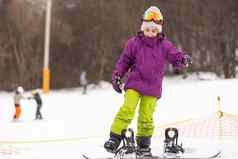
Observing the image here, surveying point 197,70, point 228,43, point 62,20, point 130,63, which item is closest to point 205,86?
point 228,43

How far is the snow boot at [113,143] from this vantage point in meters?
4.35

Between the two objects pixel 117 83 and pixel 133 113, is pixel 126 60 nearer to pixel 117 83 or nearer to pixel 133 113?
pixel 117 83

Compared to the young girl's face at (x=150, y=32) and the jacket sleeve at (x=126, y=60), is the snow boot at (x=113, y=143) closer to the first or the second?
the jacket sleeve at (x=126, y=60)

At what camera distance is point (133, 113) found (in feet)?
14.9

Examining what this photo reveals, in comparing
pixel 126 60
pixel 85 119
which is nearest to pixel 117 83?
pixel 126 60

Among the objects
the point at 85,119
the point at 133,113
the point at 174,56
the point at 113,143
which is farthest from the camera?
the point at 85,119

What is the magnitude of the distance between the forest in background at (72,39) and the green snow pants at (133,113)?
1827 cm

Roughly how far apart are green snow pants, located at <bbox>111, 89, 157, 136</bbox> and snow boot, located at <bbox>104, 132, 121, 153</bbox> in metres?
0.04

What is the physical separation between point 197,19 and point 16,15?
8893mm

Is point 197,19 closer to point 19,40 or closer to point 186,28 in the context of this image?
point 186,28

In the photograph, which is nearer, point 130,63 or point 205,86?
point 130,63

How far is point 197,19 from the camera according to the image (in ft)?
71.9

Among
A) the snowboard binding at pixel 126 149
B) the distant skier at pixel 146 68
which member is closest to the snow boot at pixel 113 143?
the snowboard binding at pixel 126 149

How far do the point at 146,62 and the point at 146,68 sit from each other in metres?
0.05
